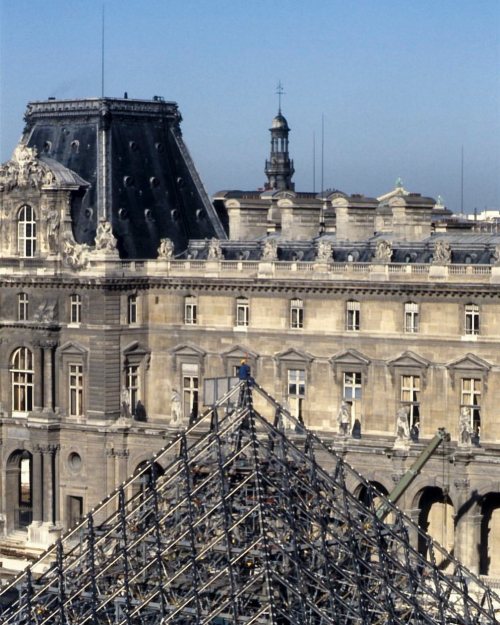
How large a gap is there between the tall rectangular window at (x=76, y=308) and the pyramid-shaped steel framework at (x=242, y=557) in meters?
29.1

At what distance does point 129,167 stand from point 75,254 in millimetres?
6436

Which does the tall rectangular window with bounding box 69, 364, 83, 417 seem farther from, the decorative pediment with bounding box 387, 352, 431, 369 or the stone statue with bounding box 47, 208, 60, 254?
the decorative pediment with bounding box 387, 352, 431, 369

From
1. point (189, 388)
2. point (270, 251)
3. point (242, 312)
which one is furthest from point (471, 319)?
point (189, 388)

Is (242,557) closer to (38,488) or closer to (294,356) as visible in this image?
(294,356)

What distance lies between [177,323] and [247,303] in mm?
4464

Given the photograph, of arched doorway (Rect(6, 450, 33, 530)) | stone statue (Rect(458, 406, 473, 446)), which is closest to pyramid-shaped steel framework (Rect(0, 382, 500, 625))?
stone statue (Rect(458, 406, 473, 446))

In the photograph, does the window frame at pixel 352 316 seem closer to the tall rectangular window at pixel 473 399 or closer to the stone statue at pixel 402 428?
the stone statue at pixel 402 428

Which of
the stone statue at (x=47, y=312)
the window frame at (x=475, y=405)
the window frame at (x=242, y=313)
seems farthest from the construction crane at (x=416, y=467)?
the stone statue at (x=47, y=312)

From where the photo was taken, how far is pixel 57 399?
140m

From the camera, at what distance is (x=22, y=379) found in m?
142

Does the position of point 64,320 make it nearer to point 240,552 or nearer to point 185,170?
point 185,170

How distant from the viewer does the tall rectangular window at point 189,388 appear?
138 metres

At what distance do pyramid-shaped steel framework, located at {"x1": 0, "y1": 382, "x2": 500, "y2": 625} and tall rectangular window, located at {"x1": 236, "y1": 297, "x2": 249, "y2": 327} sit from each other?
→ 2583 cm

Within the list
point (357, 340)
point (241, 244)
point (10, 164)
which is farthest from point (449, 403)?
point (10, 164)
